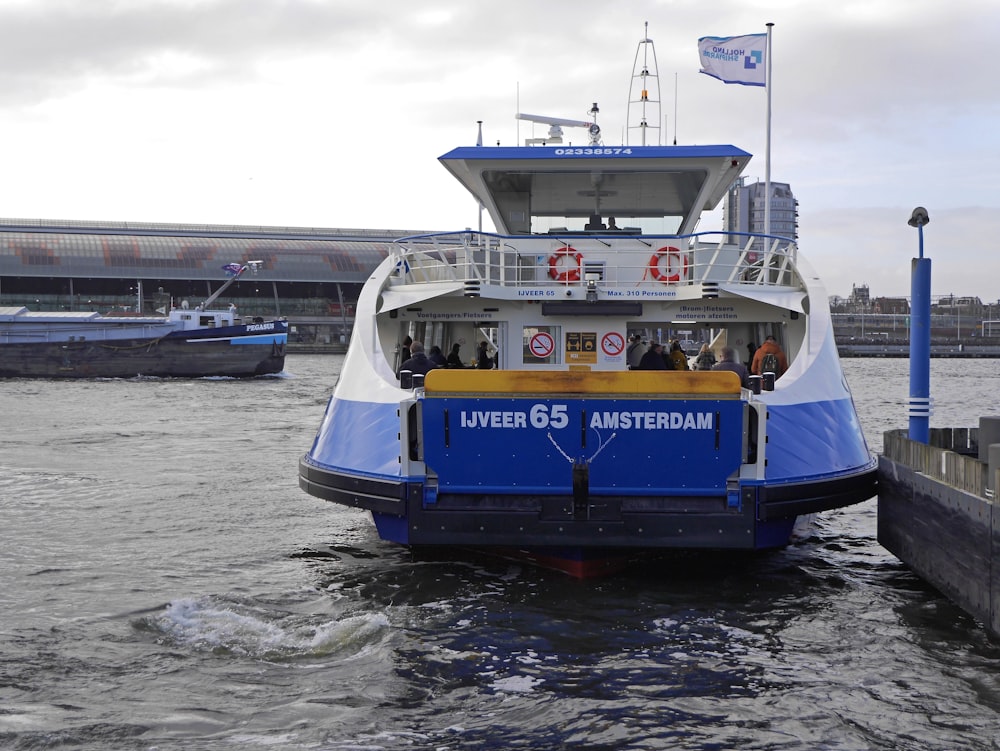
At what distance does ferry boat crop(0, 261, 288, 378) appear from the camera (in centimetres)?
5938

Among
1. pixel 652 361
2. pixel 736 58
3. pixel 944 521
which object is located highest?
pixel 736 58

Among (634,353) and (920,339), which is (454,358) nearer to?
(634,353)

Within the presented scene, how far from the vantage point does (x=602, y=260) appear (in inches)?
536

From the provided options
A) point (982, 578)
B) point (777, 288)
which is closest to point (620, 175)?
point (777, 288)

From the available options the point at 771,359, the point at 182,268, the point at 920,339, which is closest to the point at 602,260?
the point at 771,359

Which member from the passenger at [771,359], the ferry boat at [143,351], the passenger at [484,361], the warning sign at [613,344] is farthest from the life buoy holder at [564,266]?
the ferry boat at [143,351]

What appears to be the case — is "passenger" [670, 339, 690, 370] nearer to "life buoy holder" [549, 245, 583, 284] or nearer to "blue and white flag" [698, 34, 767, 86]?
"life buoy holder" [549, 245, 583, 284]

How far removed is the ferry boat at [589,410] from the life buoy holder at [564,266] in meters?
0.02

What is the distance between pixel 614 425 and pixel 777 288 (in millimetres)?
4156

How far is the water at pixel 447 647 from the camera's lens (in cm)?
700

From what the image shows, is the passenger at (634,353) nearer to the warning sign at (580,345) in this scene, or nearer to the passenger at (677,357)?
the passenger at (677,357)

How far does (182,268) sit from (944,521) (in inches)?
3338

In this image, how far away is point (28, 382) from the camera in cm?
5559

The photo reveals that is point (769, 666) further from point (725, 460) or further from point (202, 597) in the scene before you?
point (202, 597)
